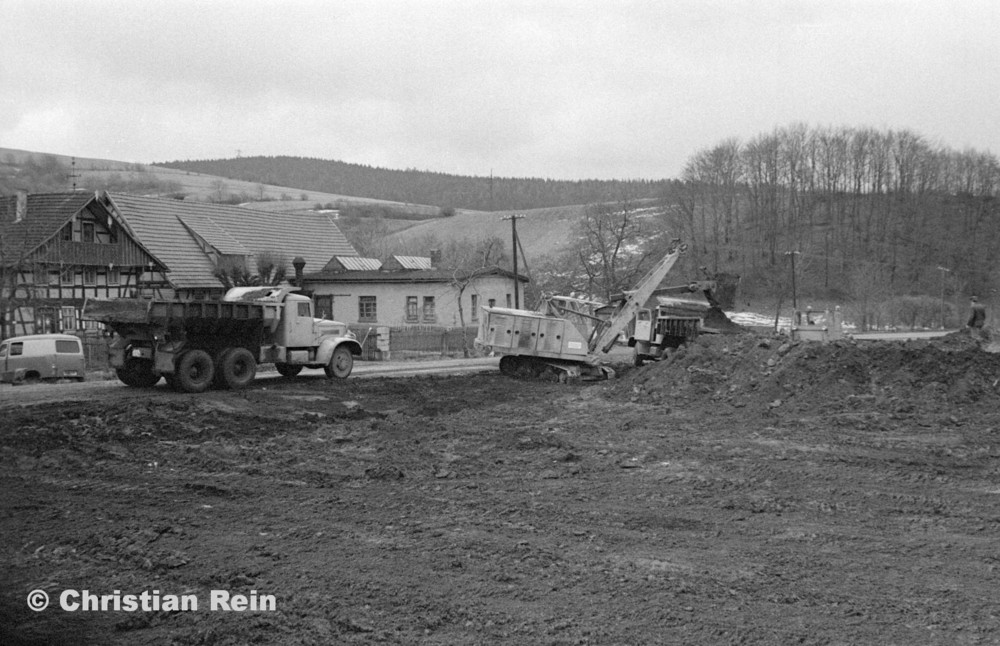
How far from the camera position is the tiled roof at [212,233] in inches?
1690

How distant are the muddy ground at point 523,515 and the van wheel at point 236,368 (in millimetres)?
1466

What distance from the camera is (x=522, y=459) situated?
14.3 meters

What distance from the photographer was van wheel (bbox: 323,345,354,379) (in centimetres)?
2414

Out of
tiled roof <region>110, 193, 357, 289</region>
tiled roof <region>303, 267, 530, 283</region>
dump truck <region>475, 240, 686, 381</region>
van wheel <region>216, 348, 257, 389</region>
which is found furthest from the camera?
tiled roof <region>303, 267, 530, 283</region>

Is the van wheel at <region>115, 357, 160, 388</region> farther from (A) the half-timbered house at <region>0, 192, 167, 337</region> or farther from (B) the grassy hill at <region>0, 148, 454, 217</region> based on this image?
(B) the grassy hill at <region>0, 148, 454, 217</region>

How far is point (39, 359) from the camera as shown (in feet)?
81.4

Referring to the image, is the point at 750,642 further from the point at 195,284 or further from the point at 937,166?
the point at 937,166

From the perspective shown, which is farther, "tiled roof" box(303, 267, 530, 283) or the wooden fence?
"tiled roof" box(303, 267, 530, 283)

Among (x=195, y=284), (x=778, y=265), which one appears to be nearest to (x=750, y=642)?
(x=195, y=284)

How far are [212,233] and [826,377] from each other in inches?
1326

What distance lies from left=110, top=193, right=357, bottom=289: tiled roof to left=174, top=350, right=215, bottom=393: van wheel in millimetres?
20976

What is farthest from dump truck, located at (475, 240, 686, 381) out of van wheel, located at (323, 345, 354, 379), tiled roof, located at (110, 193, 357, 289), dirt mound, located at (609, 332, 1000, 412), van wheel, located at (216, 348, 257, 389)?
tiled roof, located at (110, 193, 357, 289)

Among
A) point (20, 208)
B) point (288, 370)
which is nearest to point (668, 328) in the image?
point (288, 370)

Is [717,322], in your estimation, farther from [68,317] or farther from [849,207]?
[849,207]
